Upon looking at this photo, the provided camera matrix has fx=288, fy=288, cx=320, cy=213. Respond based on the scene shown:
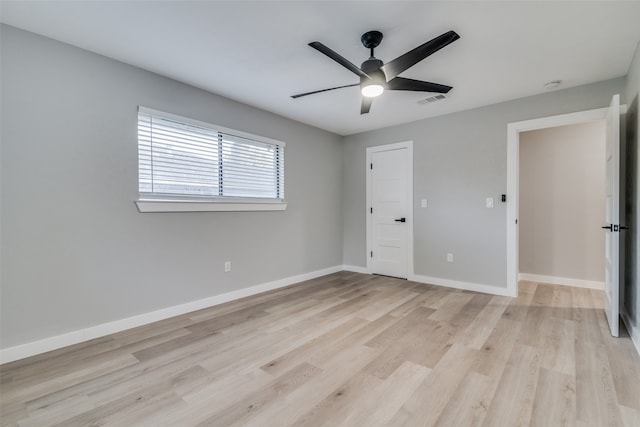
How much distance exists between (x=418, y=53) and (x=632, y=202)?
7.93ft

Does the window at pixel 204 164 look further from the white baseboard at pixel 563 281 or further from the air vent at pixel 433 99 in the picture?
the white baseboard at pixel 563 281

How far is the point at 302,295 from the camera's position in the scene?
3.63 metres

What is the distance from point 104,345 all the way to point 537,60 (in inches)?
172

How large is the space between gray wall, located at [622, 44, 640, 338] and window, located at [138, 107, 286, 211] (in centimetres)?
355

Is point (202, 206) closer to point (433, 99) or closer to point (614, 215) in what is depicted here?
point (433, 99)

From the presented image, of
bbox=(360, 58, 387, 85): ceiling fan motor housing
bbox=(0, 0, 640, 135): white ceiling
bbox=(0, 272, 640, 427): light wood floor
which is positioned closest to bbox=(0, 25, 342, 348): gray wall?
bbox=(0, 0, 640, 135): white ceiling

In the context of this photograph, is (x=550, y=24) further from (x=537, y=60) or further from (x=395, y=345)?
(x=395, y=345)

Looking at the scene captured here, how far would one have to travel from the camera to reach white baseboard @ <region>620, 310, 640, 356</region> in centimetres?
215

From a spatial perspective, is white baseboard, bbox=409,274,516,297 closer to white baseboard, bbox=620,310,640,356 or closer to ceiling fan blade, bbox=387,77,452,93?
white baseboard, bbox=620,310,640,356

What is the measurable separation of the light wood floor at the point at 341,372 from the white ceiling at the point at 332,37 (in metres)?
2.38

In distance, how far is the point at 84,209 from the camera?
7.80ft

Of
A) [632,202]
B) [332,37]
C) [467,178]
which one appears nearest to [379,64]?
[332,37]

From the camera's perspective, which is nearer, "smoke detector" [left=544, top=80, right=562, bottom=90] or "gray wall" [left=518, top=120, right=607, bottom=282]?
"smoke detector" [left=544, top=80, right=562, bottom=90]

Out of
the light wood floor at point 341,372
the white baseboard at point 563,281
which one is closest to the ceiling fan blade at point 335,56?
the light wood floor at point 341,372
